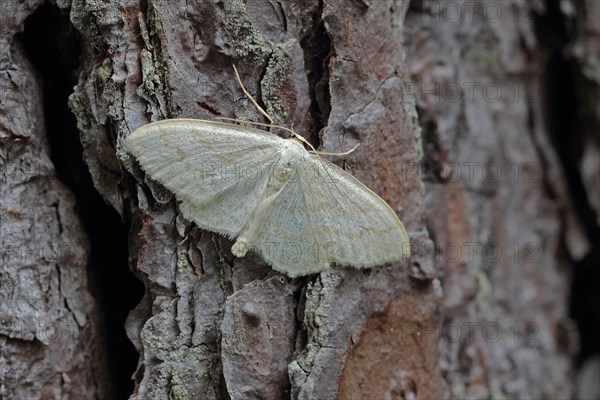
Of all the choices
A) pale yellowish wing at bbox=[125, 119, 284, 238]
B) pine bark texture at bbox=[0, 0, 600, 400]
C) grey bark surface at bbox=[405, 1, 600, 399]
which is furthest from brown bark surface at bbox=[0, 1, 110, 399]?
grey bark surface at bbox=[405, 1, 600, 399]

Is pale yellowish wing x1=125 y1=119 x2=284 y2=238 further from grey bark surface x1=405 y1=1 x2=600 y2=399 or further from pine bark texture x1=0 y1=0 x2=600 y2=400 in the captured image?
grey bark surface x1=405 y1=1 x2=600 y2=399

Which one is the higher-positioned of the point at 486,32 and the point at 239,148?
the point at 486,32

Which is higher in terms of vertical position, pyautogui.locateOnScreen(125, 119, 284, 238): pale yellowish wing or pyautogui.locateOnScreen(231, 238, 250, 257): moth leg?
pyautogui.locateOnScreen(125, 119, 284, 238): pale yellowish wing

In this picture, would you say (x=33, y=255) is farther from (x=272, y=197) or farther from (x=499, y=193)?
(x=499, y=193)

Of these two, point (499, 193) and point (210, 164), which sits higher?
point (210, 164)

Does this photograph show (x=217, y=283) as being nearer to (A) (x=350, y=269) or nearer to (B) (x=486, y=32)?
(A) (x=350, y=269)

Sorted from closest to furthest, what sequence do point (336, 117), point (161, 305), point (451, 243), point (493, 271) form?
point (161, 305)
point (336, 117)
point (451, 243)
point (493, 271)

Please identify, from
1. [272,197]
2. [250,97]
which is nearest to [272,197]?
[272,197]

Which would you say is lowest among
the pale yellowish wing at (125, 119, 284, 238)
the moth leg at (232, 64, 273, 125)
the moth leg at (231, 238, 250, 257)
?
the moth leg at (231, 238, 250, 257)

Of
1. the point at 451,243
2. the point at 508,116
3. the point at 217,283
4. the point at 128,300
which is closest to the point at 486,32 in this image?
the point at 508,116
